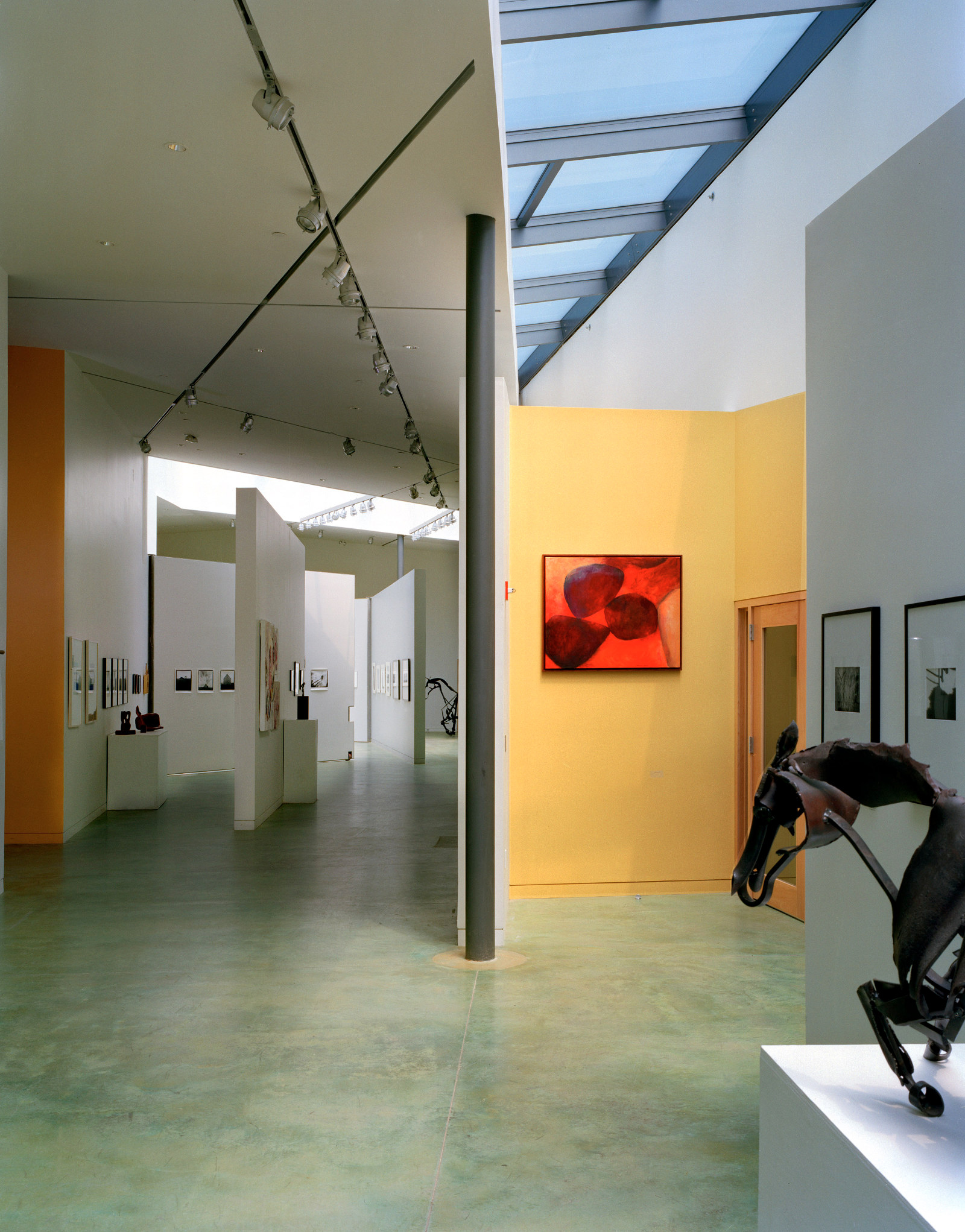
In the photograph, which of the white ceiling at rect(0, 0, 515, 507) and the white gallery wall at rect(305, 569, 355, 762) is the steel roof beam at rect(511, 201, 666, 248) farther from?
the white gallery wall at rect(305, 569, 355, 762)

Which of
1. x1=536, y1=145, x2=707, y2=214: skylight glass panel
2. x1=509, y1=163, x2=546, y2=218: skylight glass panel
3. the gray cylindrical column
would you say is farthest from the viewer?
x1=536, y1=145, x2=707, y2=214: skylight glass panel

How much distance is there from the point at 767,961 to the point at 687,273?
681cm

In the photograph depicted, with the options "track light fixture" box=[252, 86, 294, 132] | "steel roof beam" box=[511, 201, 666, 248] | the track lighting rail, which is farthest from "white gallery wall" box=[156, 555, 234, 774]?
"track light fixture" box=[252, 86, 294, 132]

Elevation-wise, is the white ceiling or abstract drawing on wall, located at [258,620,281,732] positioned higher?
the white ceiling

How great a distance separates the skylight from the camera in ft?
24.5

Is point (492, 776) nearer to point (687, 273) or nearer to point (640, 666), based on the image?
point (640, 666)

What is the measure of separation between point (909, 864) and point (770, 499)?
596 centimetres

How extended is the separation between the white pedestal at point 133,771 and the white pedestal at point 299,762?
5.61 ft

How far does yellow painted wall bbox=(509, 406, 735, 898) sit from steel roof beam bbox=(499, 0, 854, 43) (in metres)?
2.69

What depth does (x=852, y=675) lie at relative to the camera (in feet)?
13.5

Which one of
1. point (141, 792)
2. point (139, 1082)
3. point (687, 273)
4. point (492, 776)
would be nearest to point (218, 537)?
point (141, 792)

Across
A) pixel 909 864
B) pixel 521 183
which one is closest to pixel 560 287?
pixel 521 183

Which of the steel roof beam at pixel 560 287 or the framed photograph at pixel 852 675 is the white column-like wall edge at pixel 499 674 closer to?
the framed photograph at pixel 852 675

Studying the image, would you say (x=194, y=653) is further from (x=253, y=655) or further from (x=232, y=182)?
(x=232, y=182)
